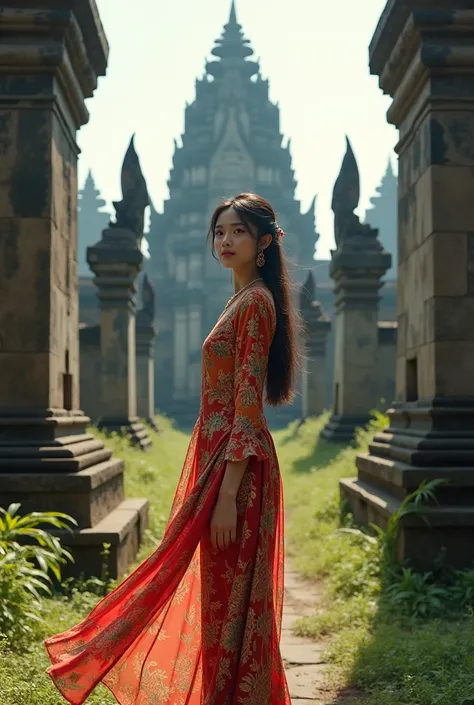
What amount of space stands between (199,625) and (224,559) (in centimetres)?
32

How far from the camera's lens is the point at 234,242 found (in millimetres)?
2834

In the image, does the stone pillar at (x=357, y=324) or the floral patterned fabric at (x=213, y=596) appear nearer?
the floral patterned fabric at (x=213, y=596)

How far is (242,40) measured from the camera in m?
39.1

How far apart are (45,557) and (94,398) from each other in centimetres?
724

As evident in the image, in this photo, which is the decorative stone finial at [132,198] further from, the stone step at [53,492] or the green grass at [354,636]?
the stone step at [53,492]

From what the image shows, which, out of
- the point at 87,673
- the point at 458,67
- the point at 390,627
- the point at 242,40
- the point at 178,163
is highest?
the point at 242,40

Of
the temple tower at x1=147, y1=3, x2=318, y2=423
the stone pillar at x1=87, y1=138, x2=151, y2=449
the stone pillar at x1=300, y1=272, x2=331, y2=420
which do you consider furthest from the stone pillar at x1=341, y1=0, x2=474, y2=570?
the temple tower at x1=147, y1=3, x2=318, y2=423

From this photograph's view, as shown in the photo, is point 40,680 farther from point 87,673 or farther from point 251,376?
point 251,376

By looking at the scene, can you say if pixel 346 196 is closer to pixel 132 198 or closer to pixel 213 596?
pixel 132 198

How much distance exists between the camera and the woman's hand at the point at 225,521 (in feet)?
8.64

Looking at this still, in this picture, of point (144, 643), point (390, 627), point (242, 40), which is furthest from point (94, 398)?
point (242, 40)

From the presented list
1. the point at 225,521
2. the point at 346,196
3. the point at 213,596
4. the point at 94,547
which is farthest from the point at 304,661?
the point at 346,196

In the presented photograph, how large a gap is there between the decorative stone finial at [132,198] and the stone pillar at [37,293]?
20.3ft

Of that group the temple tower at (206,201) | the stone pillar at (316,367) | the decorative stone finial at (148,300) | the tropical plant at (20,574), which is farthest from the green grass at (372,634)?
the temple tower at (206,201)
